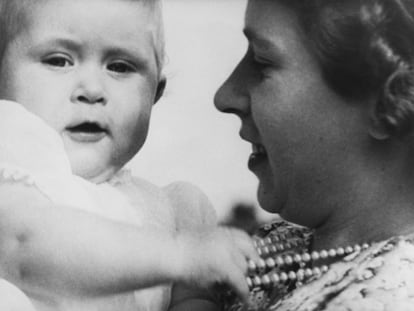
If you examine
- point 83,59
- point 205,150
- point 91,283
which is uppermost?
point 83,59

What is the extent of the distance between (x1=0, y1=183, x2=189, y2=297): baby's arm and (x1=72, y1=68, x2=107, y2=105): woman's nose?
116 mm

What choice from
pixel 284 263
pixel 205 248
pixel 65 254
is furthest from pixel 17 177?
pixel 284 263

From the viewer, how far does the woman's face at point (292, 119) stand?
33.3 inches

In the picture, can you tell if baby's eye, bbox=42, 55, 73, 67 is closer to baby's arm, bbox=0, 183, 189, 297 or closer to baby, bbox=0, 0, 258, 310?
baby, bbox=0, 0, 258, 310

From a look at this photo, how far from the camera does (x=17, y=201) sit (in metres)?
0.79

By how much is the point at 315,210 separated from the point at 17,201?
1.01ft

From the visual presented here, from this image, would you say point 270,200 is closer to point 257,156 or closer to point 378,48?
point 257,156

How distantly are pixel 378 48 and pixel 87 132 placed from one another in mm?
306

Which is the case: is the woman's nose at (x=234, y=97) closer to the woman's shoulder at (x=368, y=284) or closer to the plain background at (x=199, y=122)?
the plain background at (x=199, y=122)

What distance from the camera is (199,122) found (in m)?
0.93

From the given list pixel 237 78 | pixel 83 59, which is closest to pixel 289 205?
pixel 237 78

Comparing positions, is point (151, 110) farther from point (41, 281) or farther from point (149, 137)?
point (41, 281)

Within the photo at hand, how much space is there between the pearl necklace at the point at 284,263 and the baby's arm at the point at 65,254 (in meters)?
0.11

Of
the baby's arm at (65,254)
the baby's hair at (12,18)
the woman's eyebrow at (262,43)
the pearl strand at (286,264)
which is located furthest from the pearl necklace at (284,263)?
the baby's hair at (12,18)
